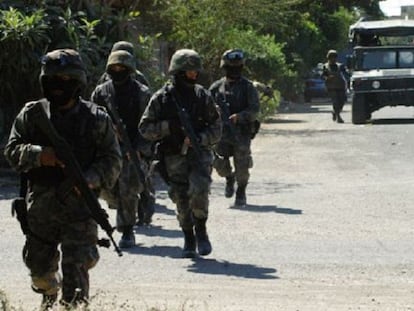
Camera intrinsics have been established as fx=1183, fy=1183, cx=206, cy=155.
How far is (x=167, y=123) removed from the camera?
1000cm

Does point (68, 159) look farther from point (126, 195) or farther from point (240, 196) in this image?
point (240, 196)

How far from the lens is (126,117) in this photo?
36.7ft

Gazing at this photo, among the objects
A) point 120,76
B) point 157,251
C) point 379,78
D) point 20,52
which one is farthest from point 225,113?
point 379,78

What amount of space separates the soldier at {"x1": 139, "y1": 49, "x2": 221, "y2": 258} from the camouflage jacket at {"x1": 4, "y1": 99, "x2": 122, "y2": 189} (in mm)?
2990

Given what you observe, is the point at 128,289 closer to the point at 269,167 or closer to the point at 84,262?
the point at 84,262

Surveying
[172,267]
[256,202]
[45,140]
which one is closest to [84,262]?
[45,140]

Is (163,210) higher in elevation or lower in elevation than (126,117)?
lower

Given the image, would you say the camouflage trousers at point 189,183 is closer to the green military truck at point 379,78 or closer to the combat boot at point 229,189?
the combat boot at point 229,189

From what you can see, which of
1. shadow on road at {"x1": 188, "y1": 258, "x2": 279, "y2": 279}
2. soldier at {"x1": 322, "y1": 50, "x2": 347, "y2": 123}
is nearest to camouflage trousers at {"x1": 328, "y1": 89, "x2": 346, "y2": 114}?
soldier at {"x1": 322, "y1": 50, "x2": 347, "y2": 123}

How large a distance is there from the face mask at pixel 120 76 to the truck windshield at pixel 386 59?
19625 mm

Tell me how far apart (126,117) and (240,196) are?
3.49 m

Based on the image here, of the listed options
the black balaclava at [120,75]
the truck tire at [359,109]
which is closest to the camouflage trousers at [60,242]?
the black balaclava at [120,75]

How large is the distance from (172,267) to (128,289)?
1.13 meters

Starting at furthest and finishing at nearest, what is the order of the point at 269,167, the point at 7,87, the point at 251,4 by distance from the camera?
the point at 251,4, the point at 269,167, the point at 7,87
